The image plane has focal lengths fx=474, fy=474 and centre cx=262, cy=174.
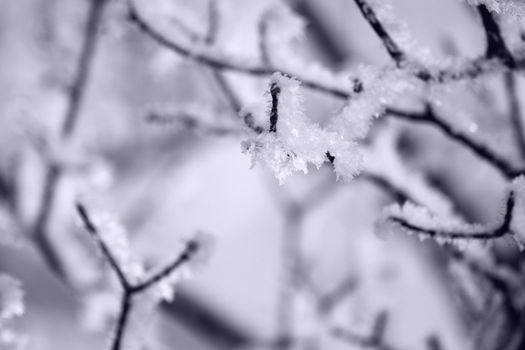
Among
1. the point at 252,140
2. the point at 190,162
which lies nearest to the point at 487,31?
the point at 252,140

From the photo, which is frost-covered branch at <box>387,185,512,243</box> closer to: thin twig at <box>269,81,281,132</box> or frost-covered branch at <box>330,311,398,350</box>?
thin twig at <box>269,81,281,132</box>

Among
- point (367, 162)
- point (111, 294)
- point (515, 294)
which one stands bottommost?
point (515, 294)

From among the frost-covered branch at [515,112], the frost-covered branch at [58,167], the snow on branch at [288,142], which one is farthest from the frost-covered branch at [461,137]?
the frost-covered branch at [58,167]

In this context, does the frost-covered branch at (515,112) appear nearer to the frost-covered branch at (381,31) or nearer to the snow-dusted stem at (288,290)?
the frost-covered branch at (381,31)

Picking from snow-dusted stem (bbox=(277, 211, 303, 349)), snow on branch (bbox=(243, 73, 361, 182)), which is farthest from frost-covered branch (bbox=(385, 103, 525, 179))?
snow-dusted stem (bbox=(277, 211, 303, 349))

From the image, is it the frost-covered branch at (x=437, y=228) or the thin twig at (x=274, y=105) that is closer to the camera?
the thin twig at (x=274, y=105)

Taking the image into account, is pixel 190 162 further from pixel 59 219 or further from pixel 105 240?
pixel 105 240

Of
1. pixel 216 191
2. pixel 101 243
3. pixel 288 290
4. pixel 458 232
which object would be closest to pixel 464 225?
pixel 458 232

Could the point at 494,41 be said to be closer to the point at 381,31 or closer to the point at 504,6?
the point at 504,6
